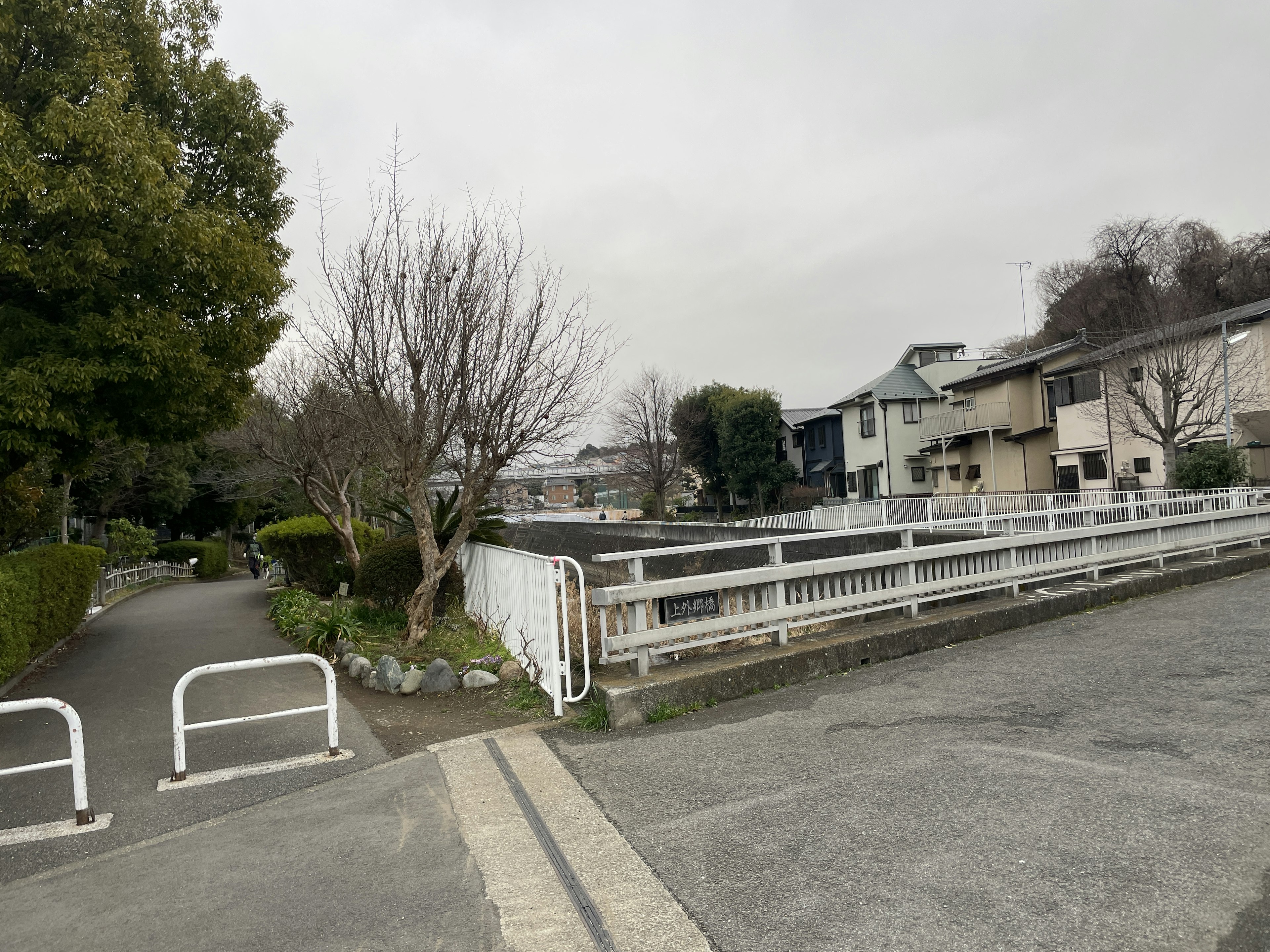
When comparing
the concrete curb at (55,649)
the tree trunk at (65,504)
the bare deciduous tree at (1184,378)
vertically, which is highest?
the bare deciduous tree at (1184,378)

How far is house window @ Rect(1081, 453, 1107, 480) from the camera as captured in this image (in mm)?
30281

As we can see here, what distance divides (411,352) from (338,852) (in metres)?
6.74

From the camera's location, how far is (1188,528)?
12.4 meters

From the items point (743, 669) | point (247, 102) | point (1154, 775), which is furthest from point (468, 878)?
point (247, 102)

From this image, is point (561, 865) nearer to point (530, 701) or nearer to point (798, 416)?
point (530, 701)

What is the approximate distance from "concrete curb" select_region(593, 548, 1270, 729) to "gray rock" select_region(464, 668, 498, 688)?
169 centimetres

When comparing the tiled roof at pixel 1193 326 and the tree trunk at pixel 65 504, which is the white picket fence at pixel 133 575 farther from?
the tiled roof at pixel 1193 326

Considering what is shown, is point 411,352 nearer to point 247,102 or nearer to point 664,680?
point 247,102

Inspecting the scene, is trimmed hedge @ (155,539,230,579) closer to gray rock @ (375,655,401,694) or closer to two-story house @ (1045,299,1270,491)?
gray rock @ (375,655,401,694)

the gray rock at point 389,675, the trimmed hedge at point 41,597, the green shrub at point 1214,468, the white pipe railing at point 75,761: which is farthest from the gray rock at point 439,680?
the green shrub at point 1214,468

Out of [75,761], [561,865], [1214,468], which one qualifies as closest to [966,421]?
[1214,468]

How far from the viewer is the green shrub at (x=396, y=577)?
1208 centimetres

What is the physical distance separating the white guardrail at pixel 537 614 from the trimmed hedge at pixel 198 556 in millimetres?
32275

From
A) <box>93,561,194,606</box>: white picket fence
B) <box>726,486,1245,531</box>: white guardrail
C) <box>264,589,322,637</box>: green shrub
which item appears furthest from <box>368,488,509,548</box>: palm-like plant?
<box>726,486,1245,531</box>: white guardrail
